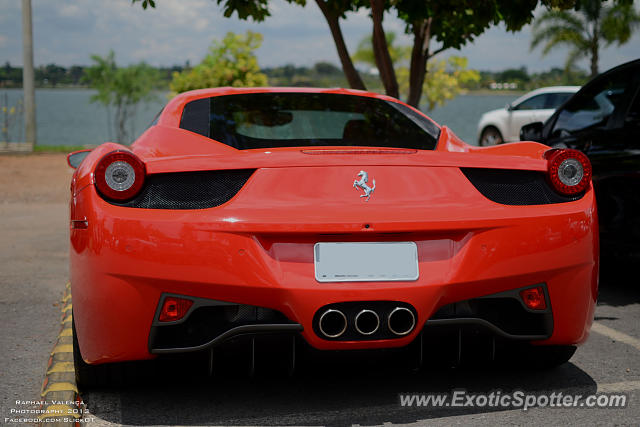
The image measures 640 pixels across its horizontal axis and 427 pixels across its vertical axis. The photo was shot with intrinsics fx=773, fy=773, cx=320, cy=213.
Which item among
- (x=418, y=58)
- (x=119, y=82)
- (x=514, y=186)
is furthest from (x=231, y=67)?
(x=514, y=186)

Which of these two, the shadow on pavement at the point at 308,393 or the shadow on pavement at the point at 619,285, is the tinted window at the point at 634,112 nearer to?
the shadow on pavement at the point at 619,285

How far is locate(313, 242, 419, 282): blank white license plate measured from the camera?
9.05ft

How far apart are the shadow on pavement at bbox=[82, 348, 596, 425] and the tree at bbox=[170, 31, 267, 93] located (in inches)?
998

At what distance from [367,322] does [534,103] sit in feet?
56.9

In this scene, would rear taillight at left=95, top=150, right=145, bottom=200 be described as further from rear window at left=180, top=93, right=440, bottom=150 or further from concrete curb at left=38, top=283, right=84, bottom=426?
concrete curb at left=38, top=283, right=84, bottom=426

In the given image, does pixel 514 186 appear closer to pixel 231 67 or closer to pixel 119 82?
pixel 231 67

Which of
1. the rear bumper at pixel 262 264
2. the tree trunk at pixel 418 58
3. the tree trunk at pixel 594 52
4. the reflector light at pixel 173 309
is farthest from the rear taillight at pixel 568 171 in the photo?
the tree trunk at pixel 594 52

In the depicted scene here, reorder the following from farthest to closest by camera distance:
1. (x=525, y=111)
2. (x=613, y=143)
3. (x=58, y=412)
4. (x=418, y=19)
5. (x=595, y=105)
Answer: (x=525, y=111) → (x=418, y=19) → (x=595, y=105) → (x=613, y=143) → (x=58, y=412)

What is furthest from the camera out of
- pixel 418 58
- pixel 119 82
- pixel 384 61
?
pixel 119 82

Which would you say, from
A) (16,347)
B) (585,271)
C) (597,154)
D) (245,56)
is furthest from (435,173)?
(245,56)

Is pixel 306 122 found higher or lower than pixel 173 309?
higher

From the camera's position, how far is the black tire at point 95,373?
10.5 ft

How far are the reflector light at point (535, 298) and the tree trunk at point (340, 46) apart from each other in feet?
21.6

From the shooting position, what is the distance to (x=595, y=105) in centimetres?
578
